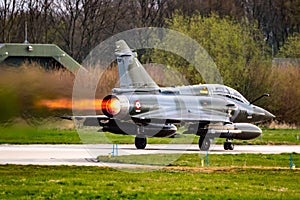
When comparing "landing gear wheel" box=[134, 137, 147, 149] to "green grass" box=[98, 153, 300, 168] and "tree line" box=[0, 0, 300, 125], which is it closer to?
"green grass" box=[98, 153, 300, 168]

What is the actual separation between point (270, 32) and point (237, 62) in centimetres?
3221

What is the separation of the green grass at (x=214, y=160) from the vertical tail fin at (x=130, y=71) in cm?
690

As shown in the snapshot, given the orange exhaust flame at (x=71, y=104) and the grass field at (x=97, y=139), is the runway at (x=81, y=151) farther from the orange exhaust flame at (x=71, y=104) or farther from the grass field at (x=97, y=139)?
the orange exhaust flame at (x=71, y=104)

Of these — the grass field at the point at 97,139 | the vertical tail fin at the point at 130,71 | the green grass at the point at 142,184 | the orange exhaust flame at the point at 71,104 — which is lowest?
the grass field at the point at 97,139

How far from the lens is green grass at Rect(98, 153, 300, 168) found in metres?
27.4

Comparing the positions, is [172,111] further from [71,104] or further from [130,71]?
[71,104]

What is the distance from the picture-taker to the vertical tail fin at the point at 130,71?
37344 millimetres

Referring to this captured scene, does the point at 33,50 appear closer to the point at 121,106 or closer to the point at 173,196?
the point at 121,106

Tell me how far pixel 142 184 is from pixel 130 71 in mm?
17174

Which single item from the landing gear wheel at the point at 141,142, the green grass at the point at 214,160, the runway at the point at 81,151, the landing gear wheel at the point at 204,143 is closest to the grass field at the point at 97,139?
the runway at the point at 81,151

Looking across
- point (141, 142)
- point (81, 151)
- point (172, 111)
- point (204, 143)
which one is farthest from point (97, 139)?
point (81, 151)

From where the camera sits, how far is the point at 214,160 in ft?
94.5

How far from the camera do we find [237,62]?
61781 mm

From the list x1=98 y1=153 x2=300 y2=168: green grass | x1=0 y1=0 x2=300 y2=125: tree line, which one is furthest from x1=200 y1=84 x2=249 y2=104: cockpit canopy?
x1=0 y1=0 x2=300 y2=125: tree line
